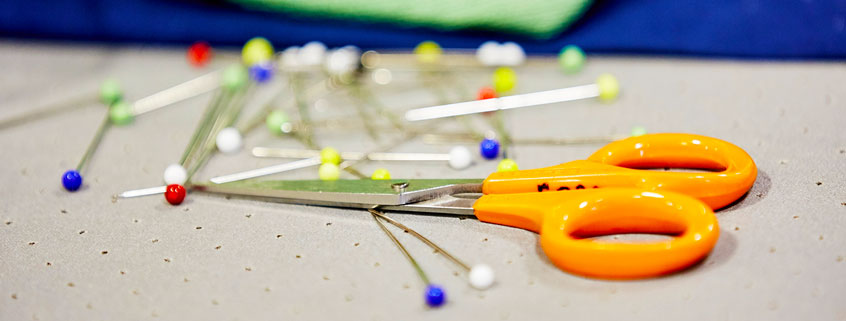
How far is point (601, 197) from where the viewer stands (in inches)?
26.8

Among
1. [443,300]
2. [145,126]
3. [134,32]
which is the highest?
[134,32]

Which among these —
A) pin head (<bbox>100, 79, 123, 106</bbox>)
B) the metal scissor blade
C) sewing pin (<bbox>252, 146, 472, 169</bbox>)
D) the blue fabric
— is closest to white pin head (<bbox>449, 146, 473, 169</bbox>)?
sewing pin (<bbox>252, 146, 472, 169</bbox>)

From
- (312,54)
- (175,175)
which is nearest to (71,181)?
(175,175)

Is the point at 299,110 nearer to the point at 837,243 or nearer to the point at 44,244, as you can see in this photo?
the point at 44,244

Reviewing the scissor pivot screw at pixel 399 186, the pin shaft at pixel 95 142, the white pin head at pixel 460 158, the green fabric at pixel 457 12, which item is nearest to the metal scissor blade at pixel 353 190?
the scissor pivot screw at pixel 399 186

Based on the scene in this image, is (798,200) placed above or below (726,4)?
below

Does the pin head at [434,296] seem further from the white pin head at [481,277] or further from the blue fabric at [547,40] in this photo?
the blue fabric at [547,40]

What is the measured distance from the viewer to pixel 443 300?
643 millimetres

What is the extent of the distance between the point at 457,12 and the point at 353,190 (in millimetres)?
497

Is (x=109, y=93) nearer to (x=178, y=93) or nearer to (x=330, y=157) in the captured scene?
(x=178, y=93)

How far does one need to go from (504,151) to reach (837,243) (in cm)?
37

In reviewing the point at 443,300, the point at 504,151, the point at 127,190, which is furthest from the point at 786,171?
the point at 127,190

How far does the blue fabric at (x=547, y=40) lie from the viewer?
1081 mm

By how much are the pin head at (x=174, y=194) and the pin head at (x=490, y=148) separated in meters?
0.34
